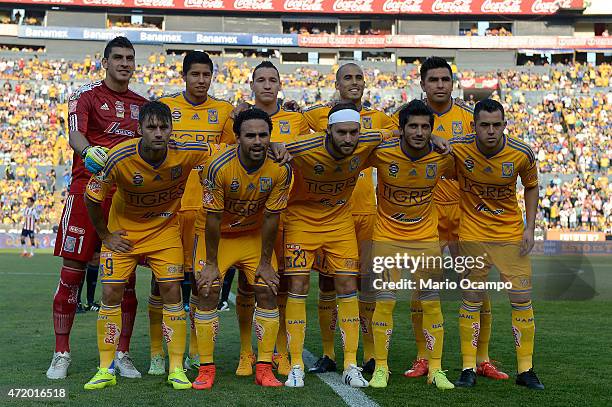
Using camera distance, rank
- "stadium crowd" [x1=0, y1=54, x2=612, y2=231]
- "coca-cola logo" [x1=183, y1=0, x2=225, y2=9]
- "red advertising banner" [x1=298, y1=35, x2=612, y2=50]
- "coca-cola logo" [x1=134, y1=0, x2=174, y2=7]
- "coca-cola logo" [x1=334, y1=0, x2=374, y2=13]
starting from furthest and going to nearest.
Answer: "coca-cola logo" [x1=334, y1=0, x2=374, y2=13] → "coca-cola logo" [x1=183, y1=0, x2=225, y2=9] → "coca-cola logo" [x1=134, y1=0, x2=174, y2=7] → "red advertising banner" [x1=298, y1=35, x2=612, y2=50] → "stadium crowd" [x1=0, y1=54, x2=612, y2=231]

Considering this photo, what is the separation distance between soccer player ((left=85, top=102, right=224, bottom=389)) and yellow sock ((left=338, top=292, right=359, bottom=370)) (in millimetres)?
1292

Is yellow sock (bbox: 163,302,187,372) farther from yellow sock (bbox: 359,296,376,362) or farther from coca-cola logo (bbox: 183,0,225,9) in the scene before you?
coca-cola logo (bbox: 183,0,225,9)

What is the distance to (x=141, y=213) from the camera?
6.12 meters

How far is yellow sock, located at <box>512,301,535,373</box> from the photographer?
6.11 metres

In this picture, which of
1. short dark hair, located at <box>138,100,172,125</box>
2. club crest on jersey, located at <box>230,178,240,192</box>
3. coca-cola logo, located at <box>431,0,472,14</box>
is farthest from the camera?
coca-cola logo, located at <box>431,0,472,14</box>

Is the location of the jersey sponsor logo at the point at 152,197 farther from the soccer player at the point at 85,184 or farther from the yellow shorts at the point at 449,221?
the yellow shorts at the point at 449,221

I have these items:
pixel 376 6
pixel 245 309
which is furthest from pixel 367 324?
pixel 376 6

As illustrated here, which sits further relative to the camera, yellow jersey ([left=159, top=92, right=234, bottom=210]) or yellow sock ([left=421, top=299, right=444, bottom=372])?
yellow jersey ([left=159, top=92, right=234, bottom=210])

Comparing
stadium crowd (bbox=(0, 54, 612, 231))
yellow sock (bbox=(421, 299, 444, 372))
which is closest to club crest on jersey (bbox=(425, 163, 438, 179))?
yellow sock (bbox=(421, 299, 444, 372))

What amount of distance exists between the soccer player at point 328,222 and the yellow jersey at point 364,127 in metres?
0.66

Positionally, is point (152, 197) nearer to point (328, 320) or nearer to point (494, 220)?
point (328, 320)

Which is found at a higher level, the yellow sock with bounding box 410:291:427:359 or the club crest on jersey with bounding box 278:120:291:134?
the club crest on jersey with bounding box 278:120:291:134

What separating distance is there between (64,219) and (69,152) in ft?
96.4

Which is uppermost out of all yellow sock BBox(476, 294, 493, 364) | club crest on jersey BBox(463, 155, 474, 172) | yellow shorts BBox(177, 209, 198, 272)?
club crest on jersey BBox(463, 155, 474, 172)
